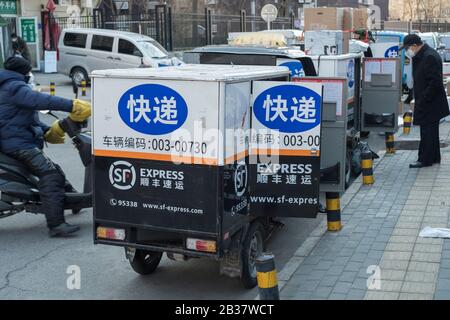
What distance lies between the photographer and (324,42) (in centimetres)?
1044

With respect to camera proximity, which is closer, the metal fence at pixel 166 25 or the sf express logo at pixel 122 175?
the sf express logo at pixel 122 175

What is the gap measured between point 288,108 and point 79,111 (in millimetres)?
2453

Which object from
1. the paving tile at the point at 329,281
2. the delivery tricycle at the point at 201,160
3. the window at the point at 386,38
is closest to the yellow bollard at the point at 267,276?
the delivery tricycle at the point at 201,160

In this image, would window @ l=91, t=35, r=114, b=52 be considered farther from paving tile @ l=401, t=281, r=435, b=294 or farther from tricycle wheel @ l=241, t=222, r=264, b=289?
paving tile @ l=401, t=281, r=435, b=294

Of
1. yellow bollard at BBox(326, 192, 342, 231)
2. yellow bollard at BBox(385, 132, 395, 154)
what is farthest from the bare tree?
yellow bollard at BBox(326, 192, 342, 231)

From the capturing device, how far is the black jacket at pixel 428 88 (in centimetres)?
982

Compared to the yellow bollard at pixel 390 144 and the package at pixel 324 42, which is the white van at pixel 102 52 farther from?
the package at pixel 324 42

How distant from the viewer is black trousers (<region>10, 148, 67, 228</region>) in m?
7.31

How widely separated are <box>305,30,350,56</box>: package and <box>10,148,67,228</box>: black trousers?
4874 mm

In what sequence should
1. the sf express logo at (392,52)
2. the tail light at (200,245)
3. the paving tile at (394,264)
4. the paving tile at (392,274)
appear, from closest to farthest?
the tail light at (200,245) < the paving tile at (392,274) < the paving tile at (394,264) < the sf express logo at (392,52)

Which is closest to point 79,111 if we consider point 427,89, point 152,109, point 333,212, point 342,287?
point 152,109

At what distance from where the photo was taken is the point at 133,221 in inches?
221
